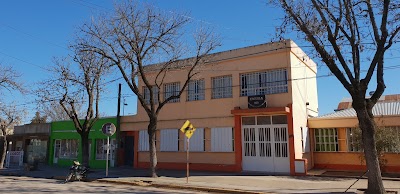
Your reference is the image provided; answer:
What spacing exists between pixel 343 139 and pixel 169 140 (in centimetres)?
1075

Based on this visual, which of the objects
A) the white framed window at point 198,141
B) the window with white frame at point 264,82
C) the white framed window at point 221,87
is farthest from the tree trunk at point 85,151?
the window with white frame at point 264,82

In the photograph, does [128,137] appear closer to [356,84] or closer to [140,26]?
[140,26]

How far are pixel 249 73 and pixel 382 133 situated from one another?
773cm

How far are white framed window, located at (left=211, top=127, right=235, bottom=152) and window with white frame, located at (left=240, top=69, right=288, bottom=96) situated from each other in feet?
7.96

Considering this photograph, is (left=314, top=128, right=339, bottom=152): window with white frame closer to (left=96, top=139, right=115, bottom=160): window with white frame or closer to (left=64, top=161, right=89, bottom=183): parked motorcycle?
(left=64, top=161, right=89, bottom=183): parked motorcycle

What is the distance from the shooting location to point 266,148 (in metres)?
19.5

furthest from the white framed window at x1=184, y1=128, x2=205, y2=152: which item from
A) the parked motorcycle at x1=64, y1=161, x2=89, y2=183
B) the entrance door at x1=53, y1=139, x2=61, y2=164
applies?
the entrance door at x1=53, y1=139, x2=61, y2=164

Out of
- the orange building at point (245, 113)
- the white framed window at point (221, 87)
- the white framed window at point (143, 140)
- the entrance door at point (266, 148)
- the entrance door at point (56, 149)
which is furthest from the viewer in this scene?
the entrance door at point (56, 149)

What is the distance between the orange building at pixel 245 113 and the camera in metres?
19.2

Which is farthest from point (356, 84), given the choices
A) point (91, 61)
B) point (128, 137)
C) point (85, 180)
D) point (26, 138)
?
point (26, 138)

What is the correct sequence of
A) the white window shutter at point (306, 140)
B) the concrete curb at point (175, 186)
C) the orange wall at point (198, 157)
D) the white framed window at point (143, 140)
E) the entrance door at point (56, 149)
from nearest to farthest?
the concrete curb at point (175, 186)
the white window shutter at point (306, 140)
the orange wall at point (198, 157)
the white framed window at point (143, 140)
the entrance door at point (56, 149)

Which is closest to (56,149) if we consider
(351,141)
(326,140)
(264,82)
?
(264,82)

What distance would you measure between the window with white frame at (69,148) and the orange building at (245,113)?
7.58 metres

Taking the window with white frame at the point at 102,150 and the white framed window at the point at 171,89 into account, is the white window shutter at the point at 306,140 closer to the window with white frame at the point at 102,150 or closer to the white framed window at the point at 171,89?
the white framed window at the point at 171,89
